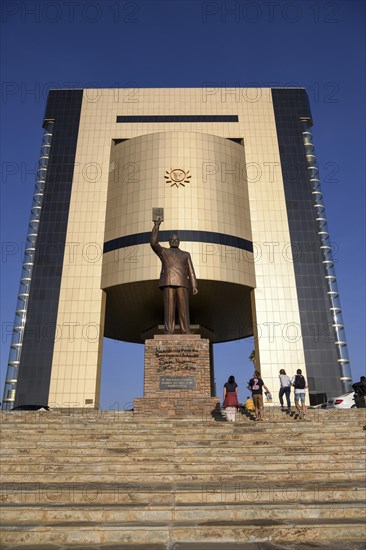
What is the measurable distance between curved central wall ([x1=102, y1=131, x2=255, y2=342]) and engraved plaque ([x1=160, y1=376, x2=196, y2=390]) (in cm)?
1482

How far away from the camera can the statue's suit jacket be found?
718 inches

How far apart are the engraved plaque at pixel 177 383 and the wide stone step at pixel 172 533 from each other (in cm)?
1176

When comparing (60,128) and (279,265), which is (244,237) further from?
(60,128)

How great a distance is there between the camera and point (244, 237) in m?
34.4

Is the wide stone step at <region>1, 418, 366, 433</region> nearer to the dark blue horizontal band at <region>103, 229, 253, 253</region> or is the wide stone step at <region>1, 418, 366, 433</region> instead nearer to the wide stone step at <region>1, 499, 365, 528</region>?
the wide stone step at <region>1, 499, 365, 528</region>

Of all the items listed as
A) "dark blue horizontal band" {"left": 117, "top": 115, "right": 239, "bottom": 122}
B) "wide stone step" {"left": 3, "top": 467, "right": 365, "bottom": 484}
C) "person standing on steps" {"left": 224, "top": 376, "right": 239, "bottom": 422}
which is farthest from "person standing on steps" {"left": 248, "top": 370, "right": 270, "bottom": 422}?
"dark blue horizontal band" {"left": 117, "top": 115, "right": 239, "bottom": 122}

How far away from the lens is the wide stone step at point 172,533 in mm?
4848

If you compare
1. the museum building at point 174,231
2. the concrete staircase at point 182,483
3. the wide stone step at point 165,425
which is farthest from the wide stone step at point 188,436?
the museum building at point 174,231

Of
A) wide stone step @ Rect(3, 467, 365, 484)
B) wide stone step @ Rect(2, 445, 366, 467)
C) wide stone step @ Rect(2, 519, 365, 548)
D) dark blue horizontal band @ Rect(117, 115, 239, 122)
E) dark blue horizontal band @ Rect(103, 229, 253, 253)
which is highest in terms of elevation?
dark blue horizontal band @ Rect(117, 115, 239, 122)

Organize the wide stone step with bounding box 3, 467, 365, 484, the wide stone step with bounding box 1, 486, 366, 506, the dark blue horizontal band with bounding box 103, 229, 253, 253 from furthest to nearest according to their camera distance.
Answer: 1. the dark blue horizontal band with bounding box 103, 229, 253, 253
2. the wide stone step with bounding box 3, 467, 365, 484
3. the wide stone step with bounding box 1, 486, 366, 506

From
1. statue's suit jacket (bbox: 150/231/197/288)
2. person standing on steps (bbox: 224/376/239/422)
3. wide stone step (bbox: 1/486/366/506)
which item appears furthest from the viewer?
statue's suit jacket (bbox: 150/231/197/288)

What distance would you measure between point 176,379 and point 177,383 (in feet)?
0.59

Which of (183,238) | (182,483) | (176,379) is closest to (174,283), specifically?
(176,379)

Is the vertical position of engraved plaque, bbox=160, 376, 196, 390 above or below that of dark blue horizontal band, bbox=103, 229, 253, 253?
below
